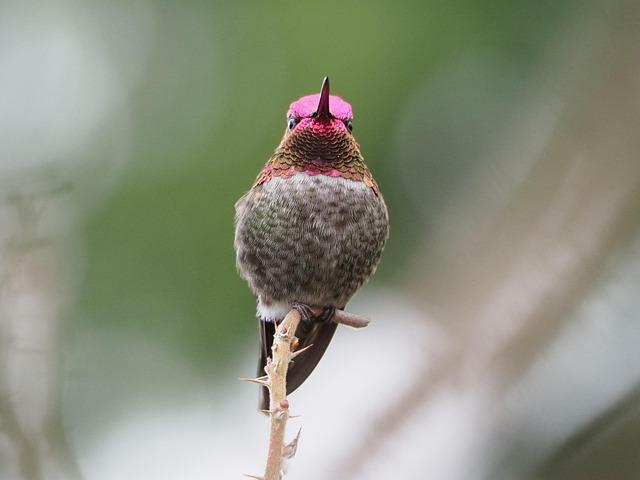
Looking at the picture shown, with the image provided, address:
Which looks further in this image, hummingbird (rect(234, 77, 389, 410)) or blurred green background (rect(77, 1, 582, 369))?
blurred green background (rect(77, 1, 582, 369))

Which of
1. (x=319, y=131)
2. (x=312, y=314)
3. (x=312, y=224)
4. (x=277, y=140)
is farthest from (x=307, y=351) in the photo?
(x=277, y=140)

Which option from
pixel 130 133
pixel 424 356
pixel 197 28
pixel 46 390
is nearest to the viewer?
pixel 46 390

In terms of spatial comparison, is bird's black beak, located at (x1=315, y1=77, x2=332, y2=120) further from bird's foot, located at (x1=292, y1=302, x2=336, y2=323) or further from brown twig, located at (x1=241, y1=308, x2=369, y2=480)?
brown twig, located at (x1=241, y1=308, x2=369, y2=480)

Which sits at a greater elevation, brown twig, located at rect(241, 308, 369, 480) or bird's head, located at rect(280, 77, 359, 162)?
bird's head, located at rect(280, 77, 359, 162)

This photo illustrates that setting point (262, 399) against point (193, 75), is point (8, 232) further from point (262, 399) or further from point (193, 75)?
point (193, 75)

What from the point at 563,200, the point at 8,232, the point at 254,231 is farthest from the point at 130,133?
the point at 563,200

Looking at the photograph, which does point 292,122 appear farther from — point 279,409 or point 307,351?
point 279,409

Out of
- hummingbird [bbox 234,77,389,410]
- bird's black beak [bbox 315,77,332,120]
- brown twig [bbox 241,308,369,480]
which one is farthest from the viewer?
hummingbird [bbox 234,77,389,410]

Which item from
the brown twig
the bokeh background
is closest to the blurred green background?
the bokeh background
